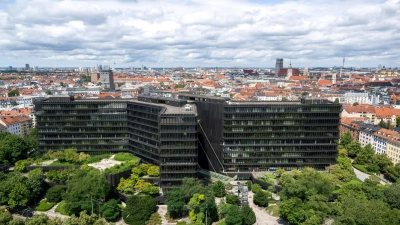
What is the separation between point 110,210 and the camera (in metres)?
90.6

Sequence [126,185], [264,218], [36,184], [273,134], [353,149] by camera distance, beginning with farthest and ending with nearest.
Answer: [353,149] → [273,134] → [36,184] → [126,185] → [264,218]

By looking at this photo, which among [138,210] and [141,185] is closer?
[138,210]

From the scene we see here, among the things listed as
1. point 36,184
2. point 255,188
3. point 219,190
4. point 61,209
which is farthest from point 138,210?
point 255,188

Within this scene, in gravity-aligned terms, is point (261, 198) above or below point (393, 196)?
below

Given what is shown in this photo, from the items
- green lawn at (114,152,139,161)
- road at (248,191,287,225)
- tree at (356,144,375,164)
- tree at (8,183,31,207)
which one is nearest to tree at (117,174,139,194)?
green lawn at (114,152,139,161)

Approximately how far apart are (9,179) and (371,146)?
505 ft

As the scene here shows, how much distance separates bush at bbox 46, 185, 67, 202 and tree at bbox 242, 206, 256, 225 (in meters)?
59.0

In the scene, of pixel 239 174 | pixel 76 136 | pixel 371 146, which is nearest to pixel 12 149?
pixel 76 136

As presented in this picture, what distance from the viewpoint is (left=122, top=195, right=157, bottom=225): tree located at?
291 ft

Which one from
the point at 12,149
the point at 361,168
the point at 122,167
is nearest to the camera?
the point at 122,167

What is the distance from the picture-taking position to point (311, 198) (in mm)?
86938

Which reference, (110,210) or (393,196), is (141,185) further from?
(393,196)

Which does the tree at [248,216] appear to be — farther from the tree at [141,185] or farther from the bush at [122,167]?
the bush at [122,167]

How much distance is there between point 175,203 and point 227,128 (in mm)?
38109
